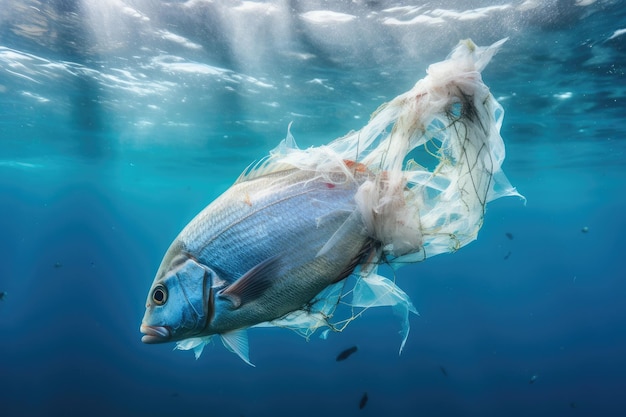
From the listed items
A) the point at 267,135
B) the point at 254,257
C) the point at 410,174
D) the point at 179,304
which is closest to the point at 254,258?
the point at 254,257

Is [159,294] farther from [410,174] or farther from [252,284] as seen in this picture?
[410,174]

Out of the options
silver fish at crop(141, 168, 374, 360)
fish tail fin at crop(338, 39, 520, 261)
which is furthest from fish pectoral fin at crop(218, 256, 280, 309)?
fish tail fin at crop(338, 39, 520, 261)

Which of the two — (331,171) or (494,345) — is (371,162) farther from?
(494,345)

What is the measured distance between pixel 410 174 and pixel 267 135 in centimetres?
2119

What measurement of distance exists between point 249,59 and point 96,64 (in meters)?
5.92

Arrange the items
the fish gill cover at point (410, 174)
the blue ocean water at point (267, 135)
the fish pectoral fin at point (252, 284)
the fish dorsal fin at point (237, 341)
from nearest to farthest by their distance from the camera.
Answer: the fish pectoral fin at point (252, 284), the fish gill cover at point (410, 174), the fish dorsal fin at point (237, 341), the blue ocean water at point (267, 135)

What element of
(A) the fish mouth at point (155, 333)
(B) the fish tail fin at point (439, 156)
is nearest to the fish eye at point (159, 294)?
(A) the fish mouth at point (155, 333)

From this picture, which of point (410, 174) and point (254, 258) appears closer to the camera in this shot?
point (254, 258)

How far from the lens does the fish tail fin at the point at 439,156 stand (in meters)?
1.81

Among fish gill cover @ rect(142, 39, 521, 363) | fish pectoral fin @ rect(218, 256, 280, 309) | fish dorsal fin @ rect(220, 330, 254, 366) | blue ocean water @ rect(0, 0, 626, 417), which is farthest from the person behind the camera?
blue ocean water @ rect(0, 0, 626, 417)

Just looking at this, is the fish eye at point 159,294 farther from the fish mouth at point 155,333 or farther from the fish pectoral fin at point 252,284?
the fish pectoral fin at point 252,284

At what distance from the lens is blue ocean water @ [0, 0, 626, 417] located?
10.8m

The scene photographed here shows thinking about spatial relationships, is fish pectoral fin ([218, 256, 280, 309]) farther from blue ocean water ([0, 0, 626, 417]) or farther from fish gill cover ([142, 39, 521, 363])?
blue ocean water ([0, 0, 626, 417])

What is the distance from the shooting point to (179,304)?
1.77 meters
